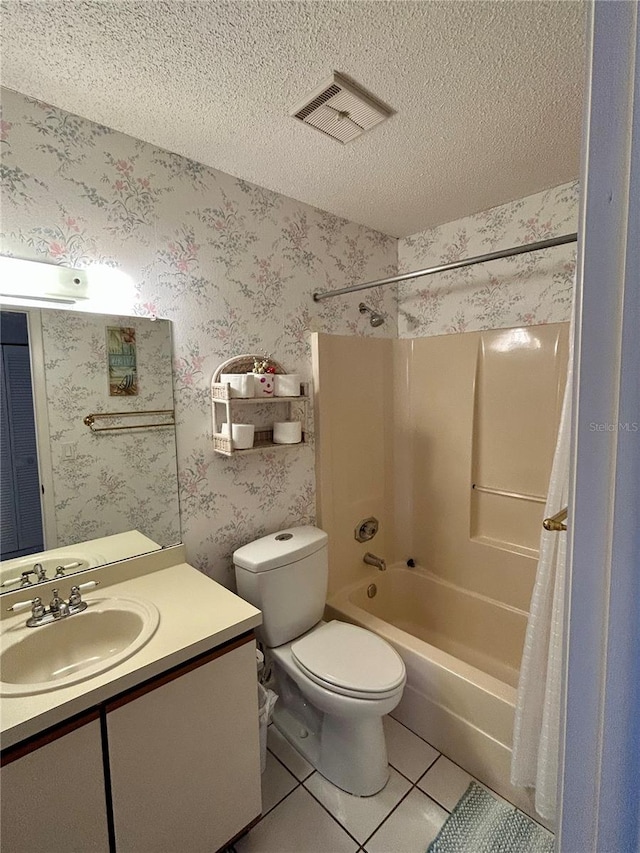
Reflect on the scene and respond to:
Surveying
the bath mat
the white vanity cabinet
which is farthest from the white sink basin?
the bath mat

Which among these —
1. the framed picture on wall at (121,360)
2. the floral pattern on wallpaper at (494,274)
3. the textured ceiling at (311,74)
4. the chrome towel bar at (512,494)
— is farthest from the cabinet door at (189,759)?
the floral pattern on wallpaper at (494,274)

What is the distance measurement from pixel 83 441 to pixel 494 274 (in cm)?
201

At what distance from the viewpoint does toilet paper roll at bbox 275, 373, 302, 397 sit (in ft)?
5.74

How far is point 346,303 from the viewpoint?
2146mm

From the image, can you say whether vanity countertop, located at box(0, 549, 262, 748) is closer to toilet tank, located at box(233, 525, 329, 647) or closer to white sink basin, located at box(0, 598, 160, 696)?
white sink basin, located at box(0, 598, 160, 696)

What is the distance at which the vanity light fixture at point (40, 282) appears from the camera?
1183 millimetres

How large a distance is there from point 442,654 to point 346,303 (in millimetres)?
1716

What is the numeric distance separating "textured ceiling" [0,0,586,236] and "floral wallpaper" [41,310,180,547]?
67cm

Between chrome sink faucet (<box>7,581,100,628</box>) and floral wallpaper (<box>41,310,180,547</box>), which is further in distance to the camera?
floral wallpaper (<box>41,310,180,547</box>)

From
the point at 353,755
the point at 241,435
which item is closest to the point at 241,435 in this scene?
the point at 241,435

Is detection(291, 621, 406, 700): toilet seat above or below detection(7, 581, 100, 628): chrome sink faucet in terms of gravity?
below

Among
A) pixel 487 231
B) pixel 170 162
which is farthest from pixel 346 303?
pixel 170 162

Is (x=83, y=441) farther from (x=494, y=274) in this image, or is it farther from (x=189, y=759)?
(x=494, y=274)

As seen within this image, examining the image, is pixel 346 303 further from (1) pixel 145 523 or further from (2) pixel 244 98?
(1) pixel 145 523
